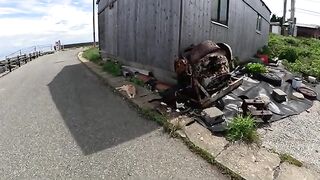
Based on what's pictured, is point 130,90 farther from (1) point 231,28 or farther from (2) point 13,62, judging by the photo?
(2) point 13,62

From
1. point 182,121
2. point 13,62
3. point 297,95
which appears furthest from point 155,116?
point 13,62

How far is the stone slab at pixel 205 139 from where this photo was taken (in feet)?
15.2

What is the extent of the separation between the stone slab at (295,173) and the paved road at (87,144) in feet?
2.98

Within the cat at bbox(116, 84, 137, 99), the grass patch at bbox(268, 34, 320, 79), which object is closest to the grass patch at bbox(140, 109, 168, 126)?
the cat at bbox(116, 84, 137, 99)

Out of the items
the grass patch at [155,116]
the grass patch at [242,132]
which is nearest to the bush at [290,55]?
the grass patch at [242,132]

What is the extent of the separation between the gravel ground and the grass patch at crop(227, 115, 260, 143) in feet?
0.90

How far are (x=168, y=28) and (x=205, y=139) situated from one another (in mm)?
3506

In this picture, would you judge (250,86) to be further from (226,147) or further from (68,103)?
(68,103)

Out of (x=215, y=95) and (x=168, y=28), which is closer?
(x=215, y=95)

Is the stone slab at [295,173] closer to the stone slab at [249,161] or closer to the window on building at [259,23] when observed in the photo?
the stone slab at [249,161]

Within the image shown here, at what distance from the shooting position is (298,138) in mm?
5531

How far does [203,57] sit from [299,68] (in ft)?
24.9

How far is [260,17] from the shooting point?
1579cm

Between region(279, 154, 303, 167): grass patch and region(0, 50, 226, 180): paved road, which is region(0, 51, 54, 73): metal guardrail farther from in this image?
region(279, 154, 303, 167): grass patch
